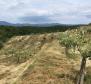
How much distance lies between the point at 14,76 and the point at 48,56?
19.5 ft

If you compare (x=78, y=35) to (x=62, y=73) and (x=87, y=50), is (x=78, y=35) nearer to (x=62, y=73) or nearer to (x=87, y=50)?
(x=87, y=50)

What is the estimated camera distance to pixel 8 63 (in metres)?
63.4

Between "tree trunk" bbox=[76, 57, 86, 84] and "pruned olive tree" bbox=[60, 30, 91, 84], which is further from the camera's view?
"tree trunk" bbox=[76, 57, 86, 84]

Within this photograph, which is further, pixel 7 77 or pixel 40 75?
pixel 7 77

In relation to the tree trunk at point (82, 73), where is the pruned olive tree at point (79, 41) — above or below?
above

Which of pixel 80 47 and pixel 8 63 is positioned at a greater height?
pixel 80 47

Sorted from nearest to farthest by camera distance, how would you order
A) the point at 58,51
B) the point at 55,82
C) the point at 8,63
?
the point at 55,82
the point at 58,51
the point at 8,63

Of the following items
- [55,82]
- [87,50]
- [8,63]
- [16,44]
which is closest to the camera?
[87,50]

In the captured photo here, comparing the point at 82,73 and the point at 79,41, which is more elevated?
the point at 79,41

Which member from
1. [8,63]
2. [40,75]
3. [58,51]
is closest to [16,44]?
[8,63]

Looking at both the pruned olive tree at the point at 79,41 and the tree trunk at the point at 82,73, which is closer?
the pruned olive tree at the point at 79,41

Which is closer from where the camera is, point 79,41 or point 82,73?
point 79,41

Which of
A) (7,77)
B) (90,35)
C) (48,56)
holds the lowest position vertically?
(7,77)

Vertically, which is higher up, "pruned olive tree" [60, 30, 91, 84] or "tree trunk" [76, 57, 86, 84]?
"pruned olive tree" [60, 30, 91, 84]
